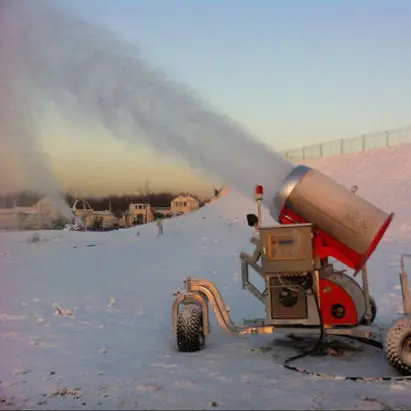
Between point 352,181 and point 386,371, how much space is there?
1282 inches

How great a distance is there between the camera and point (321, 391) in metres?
7.04

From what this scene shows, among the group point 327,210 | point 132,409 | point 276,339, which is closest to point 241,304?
point 276,339

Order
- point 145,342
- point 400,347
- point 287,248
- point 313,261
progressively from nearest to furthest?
point 400,347 < point 313,261 < point 287,248 < point 145,342

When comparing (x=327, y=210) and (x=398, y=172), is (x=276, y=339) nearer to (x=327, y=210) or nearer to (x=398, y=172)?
(x=327, y=210)

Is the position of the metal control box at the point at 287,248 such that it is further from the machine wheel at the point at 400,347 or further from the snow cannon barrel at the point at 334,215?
the machine wheel at the point at 400,347

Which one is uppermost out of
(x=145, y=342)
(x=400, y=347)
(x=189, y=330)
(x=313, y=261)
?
(x=313, y=261)

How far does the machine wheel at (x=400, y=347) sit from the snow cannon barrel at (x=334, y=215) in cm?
152

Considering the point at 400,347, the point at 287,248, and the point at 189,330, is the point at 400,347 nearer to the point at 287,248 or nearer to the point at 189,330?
the point at 287,248

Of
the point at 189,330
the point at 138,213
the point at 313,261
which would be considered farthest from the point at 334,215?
the point at 138,213

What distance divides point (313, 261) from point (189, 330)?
234cm

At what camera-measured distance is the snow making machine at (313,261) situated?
9.05m

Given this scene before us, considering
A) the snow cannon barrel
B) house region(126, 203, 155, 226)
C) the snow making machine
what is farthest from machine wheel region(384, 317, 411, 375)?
house region(126, 203, 155, 226)

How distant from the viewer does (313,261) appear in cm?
904

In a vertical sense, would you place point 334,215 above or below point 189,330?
above
